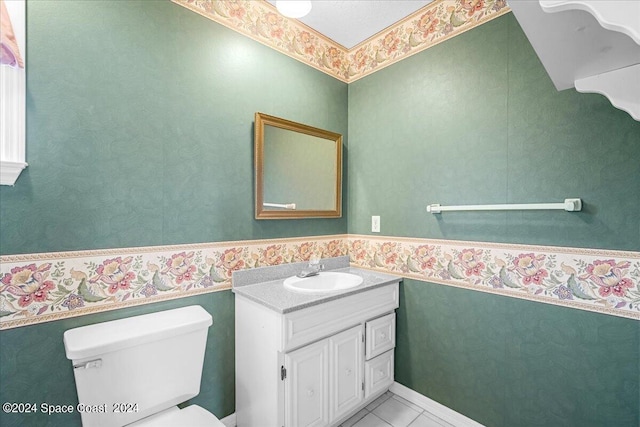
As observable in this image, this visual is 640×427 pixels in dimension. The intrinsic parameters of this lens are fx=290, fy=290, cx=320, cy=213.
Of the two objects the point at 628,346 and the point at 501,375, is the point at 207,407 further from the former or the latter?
the point at 628,346

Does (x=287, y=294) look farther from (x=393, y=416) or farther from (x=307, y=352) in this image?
(x=393, y=416)

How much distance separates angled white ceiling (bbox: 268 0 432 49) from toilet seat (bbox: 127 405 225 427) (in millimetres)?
2221

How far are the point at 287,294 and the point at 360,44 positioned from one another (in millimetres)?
1909

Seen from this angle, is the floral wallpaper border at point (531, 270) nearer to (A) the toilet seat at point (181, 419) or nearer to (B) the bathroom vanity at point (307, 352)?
(B) the bathroom vanity at point (307, 352)

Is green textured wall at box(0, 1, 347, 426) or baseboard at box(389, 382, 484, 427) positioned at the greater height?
green textured wall at box(0, 1, 347, 426)

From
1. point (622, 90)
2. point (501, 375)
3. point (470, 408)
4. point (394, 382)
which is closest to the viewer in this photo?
point (622, 90)

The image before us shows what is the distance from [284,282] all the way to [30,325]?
3.57ft

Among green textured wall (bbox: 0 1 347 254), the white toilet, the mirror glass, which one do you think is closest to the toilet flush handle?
the white toilet

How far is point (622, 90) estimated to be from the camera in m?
1.02

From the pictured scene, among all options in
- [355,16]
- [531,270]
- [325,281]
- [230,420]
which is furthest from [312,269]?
[355,16]

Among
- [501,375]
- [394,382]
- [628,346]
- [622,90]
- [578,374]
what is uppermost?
[622,90]

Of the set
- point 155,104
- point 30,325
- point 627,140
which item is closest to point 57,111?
point 155,104

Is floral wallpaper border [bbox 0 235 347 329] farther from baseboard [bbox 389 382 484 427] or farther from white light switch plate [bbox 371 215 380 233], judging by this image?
baseboard [bbox 389 382 484 427]

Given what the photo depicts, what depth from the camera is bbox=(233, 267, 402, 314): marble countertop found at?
1377mm
